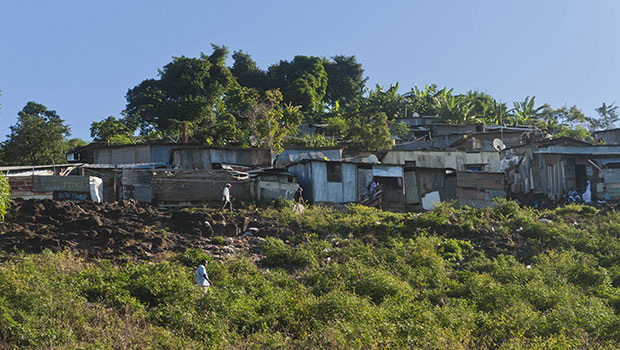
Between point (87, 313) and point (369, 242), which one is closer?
point (87, 313)

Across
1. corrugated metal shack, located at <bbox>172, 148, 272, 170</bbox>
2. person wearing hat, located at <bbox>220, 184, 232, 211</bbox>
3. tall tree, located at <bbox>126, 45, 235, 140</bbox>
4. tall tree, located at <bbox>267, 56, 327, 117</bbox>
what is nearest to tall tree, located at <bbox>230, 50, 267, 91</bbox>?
tall tree, located at <bbox>267, 56, 327, 117</bbox>

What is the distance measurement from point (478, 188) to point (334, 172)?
6188 millimetres

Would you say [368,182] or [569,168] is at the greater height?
[569,168]

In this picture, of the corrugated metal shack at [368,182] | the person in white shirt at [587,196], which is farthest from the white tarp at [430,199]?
the person in white shirt at [587,196]

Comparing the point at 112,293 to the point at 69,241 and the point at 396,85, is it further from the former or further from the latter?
the point at 396,85

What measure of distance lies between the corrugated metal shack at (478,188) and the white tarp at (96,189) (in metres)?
13.8

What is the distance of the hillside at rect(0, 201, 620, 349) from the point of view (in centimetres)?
977

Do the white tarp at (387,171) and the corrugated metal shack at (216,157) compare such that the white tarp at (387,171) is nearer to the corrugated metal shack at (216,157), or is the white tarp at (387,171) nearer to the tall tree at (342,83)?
the corrugated metal shack at (216,157)

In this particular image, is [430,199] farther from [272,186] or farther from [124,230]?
[124,230]

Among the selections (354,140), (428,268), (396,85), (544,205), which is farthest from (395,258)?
(396,85)

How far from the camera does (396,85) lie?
4609 cm

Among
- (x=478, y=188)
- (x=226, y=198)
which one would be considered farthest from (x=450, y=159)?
(x=226, y=198)

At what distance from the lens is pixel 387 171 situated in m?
23.4

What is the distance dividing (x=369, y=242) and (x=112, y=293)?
779 cm
